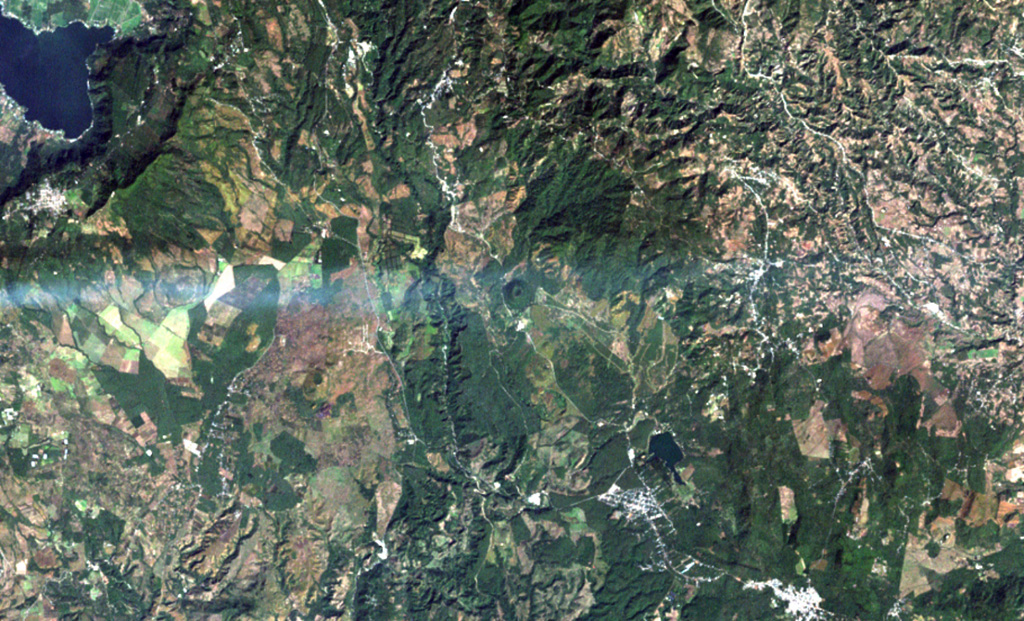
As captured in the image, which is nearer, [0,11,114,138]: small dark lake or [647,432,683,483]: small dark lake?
[647,432,683,483]: small dark lake

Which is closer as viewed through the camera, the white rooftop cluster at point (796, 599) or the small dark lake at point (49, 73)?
the white rooftop cluster at point (796, 599)

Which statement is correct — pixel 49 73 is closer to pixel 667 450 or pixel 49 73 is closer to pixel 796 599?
pixel 667 450

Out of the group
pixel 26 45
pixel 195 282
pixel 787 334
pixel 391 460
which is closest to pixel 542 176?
pixel 787 334

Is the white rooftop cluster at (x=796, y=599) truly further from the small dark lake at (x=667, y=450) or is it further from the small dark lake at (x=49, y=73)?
the small dark lake at (x=49, y=73)

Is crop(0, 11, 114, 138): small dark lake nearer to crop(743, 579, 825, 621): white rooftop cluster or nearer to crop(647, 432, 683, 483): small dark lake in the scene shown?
crop(647, 432, 683, 483): small dark lake

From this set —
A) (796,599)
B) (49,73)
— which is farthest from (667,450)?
(49,73)

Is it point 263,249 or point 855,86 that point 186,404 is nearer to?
point 263,249

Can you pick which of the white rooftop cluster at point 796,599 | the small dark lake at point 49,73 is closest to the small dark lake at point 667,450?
the white rooftop cluster at point 796,599

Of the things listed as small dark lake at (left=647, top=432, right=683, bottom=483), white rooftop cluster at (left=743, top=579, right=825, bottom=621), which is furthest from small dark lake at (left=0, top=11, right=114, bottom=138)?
white rooftop cluster at (left=743, top=579, right=825, bottom=621)
